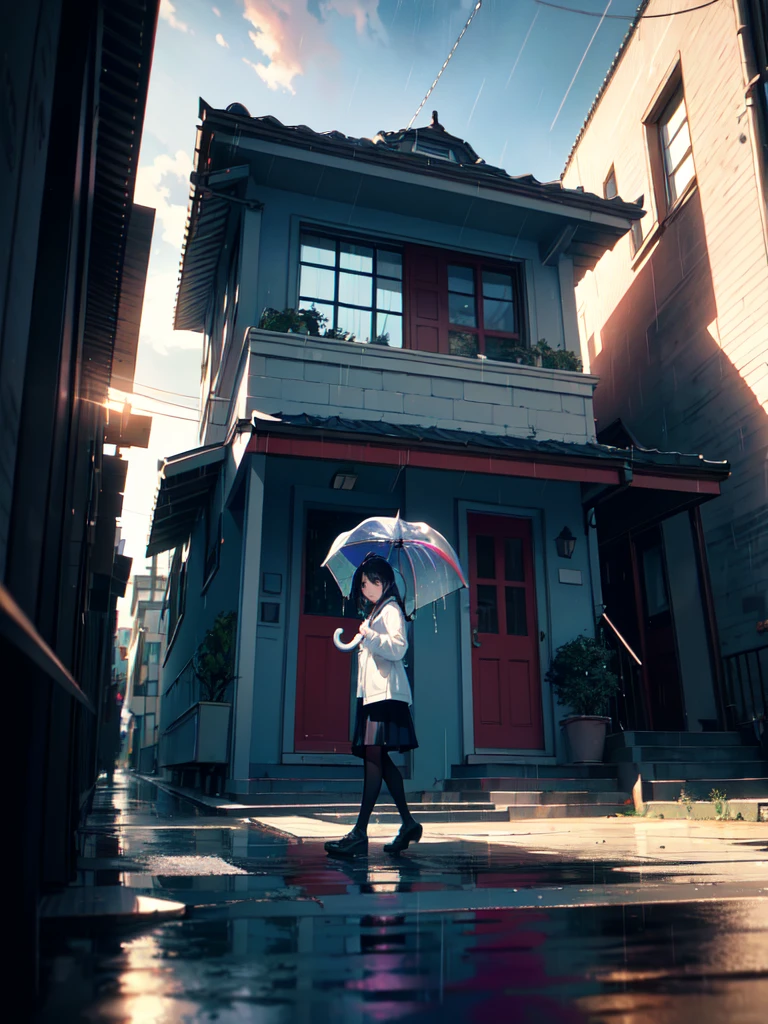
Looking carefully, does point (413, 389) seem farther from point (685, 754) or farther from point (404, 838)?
point (404, 838)

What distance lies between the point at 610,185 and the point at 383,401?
8645 mm

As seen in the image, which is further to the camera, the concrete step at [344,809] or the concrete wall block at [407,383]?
the concrete wall block at [407,383]

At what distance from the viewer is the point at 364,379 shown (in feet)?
35.1

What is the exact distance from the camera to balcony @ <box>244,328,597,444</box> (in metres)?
10.3

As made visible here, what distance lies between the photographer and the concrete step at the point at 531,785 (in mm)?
8477

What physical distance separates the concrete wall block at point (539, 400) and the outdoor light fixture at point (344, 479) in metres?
2.74

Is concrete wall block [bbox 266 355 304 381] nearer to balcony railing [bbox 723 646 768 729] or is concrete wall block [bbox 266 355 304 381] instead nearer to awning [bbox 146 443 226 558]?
awning [bbox 146 443 226 558]

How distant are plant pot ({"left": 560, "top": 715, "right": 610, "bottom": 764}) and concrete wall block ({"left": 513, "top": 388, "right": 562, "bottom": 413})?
4059 millimetres

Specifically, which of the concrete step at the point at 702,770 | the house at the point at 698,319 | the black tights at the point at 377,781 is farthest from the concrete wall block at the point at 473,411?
the black tights at the point at 377,781

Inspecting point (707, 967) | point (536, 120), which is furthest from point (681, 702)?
point (707, 967)

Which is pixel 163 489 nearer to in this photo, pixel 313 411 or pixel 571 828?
pixel 313 411

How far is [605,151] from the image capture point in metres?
16.5

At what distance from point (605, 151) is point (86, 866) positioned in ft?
53.5

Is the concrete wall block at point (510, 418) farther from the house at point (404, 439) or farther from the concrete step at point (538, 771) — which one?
the concrete step at point (538, 771)
